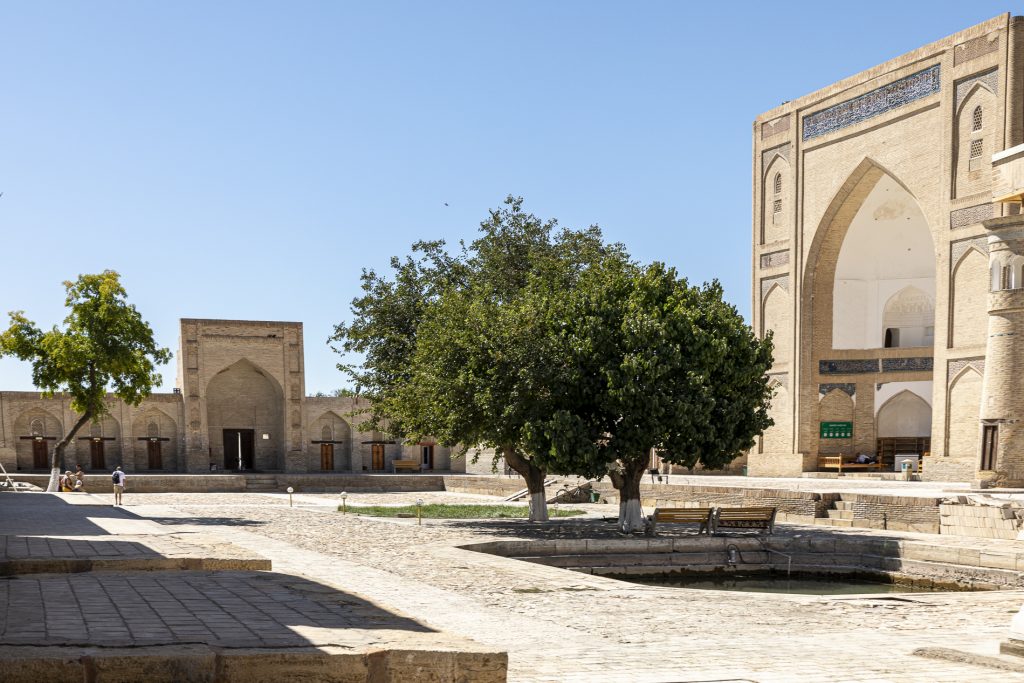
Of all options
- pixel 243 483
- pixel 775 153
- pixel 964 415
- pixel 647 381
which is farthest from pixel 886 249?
pixel 647 381

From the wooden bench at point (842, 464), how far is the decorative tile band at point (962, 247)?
26.1 ft

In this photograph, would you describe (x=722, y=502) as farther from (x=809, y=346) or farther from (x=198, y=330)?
(x=198, y=330)

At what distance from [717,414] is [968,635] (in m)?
9.75

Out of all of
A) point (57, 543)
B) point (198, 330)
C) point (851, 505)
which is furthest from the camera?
point (198, 330)

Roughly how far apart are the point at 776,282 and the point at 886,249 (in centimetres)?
416

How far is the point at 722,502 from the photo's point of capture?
984 inches

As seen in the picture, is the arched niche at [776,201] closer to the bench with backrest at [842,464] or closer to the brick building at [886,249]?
the brick building at [886,249]

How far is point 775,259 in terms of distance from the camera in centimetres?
3825

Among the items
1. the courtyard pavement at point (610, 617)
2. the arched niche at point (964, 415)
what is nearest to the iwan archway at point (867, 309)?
the arched niche at point (964, 415)

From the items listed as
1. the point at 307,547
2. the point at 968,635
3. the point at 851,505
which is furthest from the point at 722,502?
the point at 968,635

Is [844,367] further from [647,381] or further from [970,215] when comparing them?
[647,381]

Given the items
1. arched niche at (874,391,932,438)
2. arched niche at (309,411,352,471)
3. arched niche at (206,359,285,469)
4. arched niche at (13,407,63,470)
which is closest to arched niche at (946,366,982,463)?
arched niche at (874,391,932,438)

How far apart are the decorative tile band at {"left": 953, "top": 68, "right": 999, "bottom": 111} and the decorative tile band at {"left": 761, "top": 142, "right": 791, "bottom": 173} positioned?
7597 mm

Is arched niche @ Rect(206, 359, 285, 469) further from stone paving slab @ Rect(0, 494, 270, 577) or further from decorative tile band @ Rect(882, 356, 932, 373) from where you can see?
stone paving slab @ Rect(0, 494, 270, 577)
